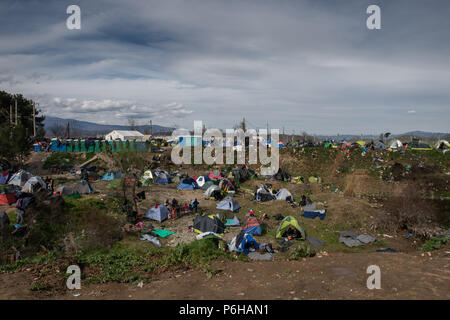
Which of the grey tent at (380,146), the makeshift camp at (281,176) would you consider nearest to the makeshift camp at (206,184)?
the makeshift camp at (281,176)

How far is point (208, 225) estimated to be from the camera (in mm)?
13938

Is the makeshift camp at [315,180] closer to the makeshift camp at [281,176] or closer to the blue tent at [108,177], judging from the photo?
the makeshift camp at [281,176]

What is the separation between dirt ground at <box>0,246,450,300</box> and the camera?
237 inches

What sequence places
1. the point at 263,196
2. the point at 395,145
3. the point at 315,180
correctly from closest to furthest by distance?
the point at 263,196 → the point at 315,180 → the point at 395,145

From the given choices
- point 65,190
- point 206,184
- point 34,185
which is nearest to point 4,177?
point 34,185

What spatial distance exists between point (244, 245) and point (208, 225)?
9.93ft

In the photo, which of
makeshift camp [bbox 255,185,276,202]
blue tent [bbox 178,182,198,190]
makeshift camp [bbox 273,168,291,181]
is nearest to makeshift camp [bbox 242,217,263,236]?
makeshift camp [bbox 255,185,276,202]

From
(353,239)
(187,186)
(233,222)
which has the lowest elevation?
(353,239)

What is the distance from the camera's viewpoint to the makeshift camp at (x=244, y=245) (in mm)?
11288

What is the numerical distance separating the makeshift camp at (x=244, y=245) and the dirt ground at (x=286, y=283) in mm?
2836

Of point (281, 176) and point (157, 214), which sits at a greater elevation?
point (281, 176)

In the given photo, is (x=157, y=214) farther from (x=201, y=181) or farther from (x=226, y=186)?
(x=201, y=181)

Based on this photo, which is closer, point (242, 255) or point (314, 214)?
point (242, 255)

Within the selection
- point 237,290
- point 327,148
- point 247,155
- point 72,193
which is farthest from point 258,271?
point 327,148
